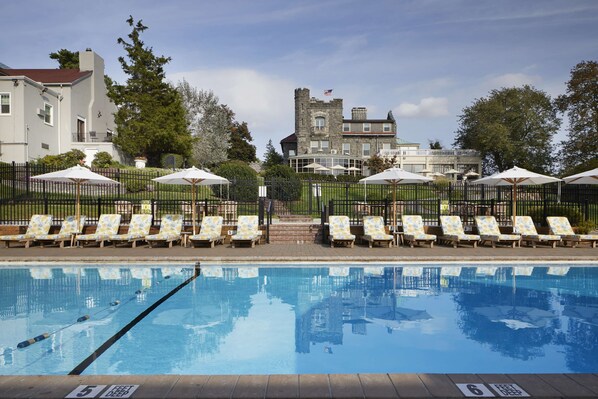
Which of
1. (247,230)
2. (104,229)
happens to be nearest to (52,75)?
(104,229)

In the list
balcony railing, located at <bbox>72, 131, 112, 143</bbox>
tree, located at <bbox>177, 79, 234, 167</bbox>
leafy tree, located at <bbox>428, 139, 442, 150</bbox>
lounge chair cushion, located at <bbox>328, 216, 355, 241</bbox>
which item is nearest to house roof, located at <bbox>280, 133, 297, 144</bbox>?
tree, located at <bbox>177, 79, 234, 167</bbox>

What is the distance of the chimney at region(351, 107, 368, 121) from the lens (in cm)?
5447

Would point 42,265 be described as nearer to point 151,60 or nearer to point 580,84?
point 151,60

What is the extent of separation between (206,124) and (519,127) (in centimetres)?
3502

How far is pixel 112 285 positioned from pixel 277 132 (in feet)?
169

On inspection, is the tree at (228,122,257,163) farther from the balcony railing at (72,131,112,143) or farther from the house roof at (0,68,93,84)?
the house roof at (0,68,93,84)

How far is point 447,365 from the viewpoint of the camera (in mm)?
5086

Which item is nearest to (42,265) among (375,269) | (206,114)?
(375,269)

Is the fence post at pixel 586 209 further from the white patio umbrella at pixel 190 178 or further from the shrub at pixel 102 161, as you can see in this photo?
the shrub at pixel 102 161

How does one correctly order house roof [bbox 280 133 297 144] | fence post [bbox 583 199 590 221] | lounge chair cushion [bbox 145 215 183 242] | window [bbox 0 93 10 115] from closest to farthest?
1. lounge chair cushion [bbox 145 215 183 242]
2. fence post [bbox 583 199 590 221]
3. window [bbox 0 93 10 115]
4. house roof [bbox 280 133 297 144]

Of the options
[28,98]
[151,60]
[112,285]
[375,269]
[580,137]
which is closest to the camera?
[112,285]

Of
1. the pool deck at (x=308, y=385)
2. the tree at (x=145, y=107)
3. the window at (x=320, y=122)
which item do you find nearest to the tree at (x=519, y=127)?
the window at (x=320, y=122)

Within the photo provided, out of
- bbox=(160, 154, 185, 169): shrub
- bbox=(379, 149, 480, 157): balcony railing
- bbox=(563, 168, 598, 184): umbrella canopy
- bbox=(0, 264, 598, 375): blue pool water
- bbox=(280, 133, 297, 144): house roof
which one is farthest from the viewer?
bbox=(280, 133, 297, 144): house roof

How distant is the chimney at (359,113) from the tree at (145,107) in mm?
26618
